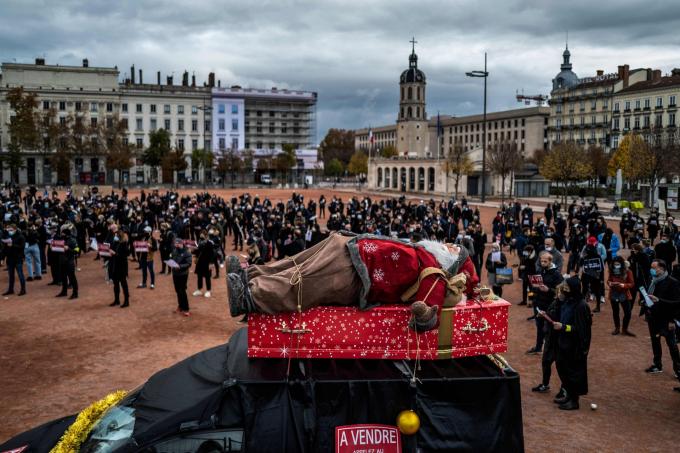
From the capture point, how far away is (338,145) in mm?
145000

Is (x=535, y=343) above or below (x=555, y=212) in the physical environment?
below

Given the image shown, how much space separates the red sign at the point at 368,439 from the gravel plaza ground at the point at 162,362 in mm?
3243

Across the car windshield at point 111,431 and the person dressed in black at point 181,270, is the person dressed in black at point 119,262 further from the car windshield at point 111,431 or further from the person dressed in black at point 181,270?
the car windshield at point 111,431

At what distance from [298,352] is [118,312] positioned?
1025cm

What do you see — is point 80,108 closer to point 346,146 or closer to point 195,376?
point 346,146

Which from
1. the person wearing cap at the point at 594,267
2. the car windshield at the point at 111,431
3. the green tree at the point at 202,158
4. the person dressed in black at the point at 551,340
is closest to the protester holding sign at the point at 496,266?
the person wearing cap at the point at 594,267

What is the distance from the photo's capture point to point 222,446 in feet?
14.3

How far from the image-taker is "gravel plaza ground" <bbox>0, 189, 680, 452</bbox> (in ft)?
25.1

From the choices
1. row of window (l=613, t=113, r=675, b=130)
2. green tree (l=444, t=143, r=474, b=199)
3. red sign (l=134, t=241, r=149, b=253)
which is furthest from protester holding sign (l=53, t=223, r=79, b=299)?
row of window (l=613, t=113, r=675, b=130)

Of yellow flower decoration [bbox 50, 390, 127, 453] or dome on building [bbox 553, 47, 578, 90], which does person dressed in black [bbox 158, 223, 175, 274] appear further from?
dome on building [bbox 553, 47, 578, 90]

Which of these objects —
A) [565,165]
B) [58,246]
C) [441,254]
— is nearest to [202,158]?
[565,165]

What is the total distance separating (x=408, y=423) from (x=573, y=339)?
4.25 meters

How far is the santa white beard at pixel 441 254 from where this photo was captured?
5.39m

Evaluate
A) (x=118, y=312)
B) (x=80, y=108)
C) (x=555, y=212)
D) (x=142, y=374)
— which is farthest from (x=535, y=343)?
(x=80, y=108)
